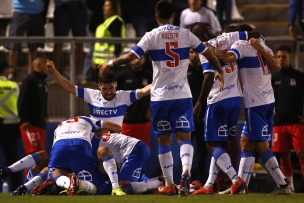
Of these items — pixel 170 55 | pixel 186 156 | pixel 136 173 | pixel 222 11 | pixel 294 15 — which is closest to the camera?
pixel 186 156

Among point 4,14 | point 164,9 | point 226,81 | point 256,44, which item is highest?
point 4,14

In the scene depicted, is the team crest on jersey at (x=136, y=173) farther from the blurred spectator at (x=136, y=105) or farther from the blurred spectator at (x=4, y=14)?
the blurred spectator at (x=4, y=14)

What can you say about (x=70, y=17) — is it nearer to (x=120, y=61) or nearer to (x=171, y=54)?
(x=171, y=54)

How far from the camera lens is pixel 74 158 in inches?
683

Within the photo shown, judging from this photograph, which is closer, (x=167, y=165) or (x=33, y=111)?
(x=167, y=165)

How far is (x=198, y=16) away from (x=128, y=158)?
4.13 metres

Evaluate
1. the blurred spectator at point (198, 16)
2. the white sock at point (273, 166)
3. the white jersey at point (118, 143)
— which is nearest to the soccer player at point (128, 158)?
the white jersey at point (118, 143)

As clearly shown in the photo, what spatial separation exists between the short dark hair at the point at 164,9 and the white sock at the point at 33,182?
9.83 feet

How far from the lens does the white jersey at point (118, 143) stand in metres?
18.1

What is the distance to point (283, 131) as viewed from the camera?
20.1 metres

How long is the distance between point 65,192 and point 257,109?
9.24 ft

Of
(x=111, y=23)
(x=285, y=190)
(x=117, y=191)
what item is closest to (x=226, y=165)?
(x=285, y=190)

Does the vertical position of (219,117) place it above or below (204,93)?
below

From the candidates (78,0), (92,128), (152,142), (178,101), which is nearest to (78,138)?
(92,128)
